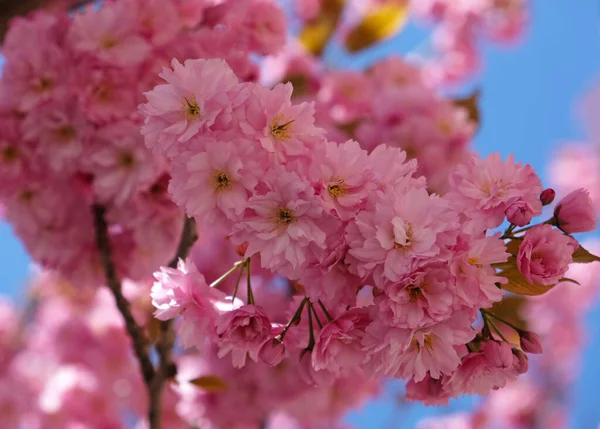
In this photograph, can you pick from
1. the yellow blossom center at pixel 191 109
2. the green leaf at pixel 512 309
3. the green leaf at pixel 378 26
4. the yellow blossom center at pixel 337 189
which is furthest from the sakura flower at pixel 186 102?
the green leaf at pixel 378 26

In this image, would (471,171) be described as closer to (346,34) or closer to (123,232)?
(123,232)

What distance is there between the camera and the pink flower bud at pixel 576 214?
1.82 feet

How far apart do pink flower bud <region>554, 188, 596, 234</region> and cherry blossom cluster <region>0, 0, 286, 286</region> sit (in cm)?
38

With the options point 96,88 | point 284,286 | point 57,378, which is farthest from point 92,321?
point 96,88

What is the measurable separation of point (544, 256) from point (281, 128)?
23 centimetres

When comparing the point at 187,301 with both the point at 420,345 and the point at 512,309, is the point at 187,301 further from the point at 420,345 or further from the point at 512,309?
the point at 512,309

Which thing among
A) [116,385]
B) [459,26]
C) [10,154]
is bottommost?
[116,385]

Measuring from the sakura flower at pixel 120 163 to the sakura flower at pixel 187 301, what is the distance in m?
0.28

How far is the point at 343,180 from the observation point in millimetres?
527

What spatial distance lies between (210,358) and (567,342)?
2038mm

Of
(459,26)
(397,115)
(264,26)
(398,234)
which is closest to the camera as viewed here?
(398,234)

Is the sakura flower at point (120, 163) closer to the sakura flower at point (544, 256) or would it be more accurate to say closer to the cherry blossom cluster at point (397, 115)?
the cherry blossom cluster at point (397, 115)

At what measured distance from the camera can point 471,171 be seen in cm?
57

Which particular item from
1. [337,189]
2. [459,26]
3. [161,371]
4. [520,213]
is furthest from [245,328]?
[459,26]
